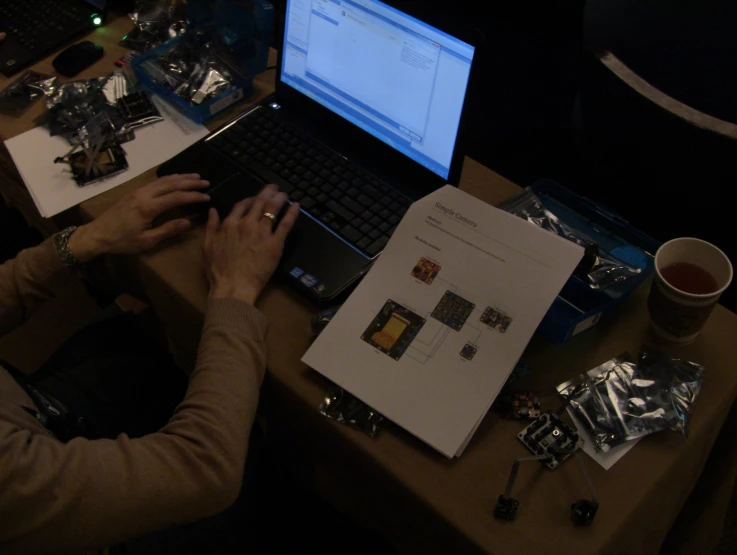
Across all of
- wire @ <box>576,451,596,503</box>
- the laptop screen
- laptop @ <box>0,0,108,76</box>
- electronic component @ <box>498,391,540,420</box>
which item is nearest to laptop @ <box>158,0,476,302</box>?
the laptop screen

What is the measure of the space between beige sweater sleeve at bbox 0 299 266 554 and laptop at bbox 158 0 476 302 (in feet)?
0.52

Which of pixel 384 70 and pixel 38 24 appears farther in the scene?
pixel 38 24

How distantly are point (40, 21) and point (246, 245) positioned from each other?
85cm

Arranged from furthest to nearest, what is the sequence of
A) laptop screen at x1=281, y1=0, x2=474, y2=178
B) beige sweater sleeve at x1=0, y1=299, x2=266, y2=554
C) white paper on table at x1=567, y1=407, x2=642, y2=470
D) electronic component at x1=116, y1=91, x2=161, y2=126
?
electronic component at x1=116, y1=91, x2=161, y2=126 < laptop screen at x1=281, y1=0, x2=474, y2=178 < white paper on table at x1=567, y1=407, x2=642, y2=470 < beige sweater sleeve at x1=0, y1=299, x2=266, y2=554

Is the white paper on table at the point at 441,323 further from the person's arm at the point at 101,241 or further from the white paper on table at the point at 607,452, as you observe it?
the person's arm at the point at 101,241

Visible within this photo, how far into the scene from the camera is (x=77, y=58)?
1.15m

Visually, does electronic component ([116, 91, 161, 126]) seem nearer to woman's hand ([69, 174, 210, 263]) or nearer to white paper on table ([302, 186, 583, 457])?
woman's hand ([69, 174, 210, 263])

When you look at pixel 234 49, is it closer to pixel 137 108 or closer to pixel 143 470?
pixel 137 108

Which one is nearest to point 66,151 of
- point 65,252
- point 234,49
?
point 65,252

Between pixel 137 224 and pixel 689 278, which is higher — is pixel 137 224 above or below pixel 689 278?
below

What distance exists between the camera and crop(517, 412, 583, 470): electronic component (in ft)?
2.17

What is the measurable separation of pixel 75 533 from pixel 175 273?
378mm

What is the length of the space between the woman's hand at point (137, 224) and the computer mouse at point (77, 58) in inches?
17.6

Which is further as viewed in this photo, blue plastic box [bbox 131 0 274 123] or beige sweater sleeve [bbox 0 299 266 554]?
blue plastic box [bbox 131 0 274 123]
